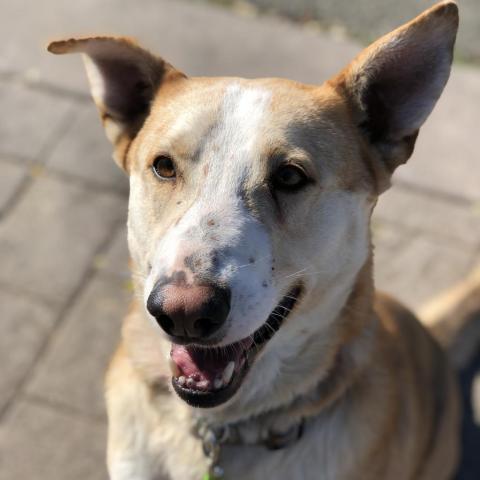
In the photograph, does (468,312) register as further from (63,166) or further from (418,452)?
(63,166)

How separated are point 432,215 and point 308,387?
2445 mm

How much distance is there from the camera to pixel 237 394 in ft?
9.82

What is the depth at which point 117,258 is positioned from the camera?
194 inches

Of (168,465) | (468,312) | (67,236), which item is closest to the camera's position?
(168,465)

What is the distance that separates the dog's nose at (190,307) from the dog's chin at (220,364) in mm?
273

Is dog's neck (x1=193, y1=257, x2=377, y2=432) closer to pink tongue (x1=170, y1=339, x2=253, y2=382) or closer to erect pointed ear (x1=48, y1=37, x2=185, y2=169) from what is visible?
pink tongue (x1=170, y1=339, x2=253, y2=382)

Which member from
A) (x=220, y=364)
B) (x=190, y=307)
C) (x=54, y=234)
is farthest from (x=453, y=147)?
(x=190, y=307)

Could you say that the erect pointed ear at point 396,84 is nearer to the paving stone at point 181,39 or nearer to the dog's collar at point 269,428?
the dog's collar at point 269,428

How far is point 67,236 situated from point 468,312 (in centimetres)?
222

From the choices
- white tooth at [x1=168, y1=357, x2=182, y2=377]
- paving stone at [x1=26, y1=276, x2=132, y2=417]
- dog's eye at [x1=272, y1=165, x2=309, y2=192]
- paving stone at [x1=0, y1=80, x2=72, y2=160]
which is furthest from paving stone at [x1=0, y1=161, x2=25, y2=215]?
dog's eye at [x1=272, y1=165, x2=309, y2=192]

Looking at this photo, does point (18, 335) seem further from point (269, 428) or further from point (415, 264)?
point (415, 264)

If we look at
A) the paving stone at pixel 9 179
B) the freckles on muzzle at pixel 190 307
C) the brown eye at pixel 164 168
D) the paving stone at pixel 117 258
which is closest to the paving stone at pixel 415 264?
the paving stone at pixel 117 258

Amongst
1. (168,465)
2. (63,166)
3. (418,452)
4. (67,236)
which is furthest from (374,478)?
(63,166)

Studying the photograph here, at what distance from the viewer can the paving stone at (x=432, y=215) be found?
5.18 meters
